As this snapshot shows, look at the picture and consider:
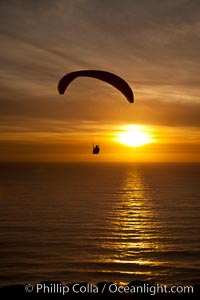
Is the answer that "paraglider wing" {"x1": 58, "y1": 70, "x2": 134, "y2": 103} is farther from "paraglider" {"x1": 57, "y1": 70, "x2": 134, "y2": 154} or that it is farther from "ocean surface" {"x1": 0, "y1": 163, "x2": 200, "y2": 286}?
"ocean surface" {"x1": 0, "y1": 163, "x2": 200, "y2": 286}

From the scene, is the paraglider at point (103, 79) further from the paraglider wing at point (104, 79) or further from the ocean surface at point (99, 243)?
the ocean surface at point (99, 243)

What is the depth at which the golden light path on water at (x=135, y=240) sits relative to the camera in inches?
1916

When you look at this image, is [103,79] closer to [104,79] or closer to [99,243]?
[104,79]

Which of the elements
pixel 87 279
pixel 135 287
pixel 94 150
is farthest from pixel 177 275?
pixel 94 150

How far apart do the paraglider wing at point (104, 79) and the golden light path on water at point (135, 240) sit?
32748mm

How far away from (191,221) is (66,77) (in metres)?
71.4

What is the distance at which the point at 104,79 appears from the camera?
1806 cm

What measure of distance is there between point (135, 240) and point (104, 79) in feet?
168

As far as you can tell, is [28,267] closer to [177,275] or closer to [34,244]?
[34,244]

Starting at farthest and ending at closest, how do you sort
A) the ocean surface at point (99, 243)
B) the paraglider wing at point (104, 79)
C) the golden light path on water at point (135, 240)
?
1. the golden light path on water at point (135, 240)
2. the ocean surface at point (99, 243)
3. the paraglider wing at point (104, 79)

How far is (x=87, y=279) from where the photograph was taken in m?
43.2

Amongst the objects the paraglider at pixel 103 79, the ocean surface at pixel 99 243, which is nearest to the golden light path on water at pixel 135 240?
the ocean surface at pixel 99 243

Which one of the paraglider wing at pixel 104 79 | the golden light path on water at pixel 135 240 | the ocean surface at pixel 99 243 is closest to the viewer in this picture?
the paraglider wing at pixel 104 79

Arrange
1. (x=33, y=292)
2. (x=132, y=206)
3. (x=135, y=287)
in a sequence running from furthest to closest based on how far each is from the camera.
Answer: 1. (x=132, y=206)
2. (x=135, y=287)
3. (x=33, y=292)
